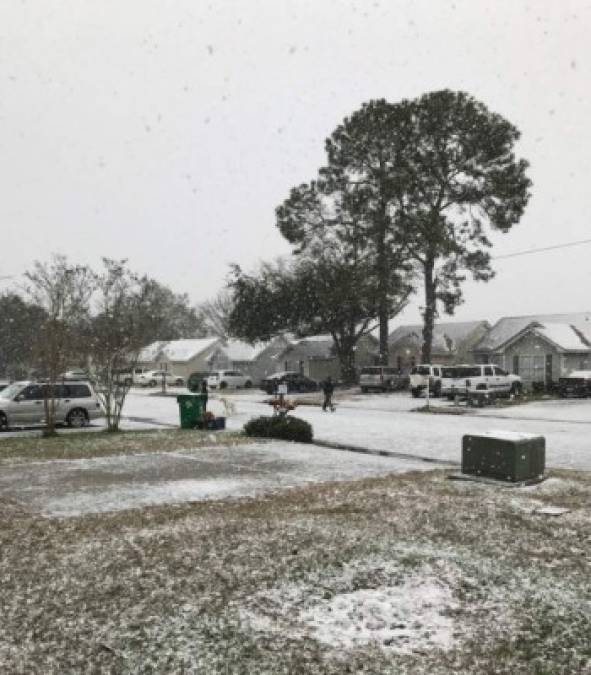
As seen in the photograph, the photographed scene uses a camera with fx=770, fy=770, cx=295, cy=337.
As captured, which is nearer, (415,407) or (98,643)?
(98,643)

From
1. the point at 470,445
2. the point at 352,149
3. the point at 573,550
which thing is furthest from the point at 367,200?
the point at 573,550

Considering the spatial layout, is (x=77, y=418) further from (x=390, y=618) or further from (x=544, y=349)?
(x=544, y=349)

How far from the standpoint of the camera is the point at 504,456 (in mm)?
12359

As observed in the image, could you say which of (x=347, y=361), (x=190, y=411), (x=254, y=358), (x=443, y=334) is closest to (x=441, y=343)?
(x=443, y=334)

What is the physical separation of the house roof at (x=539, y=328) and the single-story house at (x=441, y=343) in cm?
583

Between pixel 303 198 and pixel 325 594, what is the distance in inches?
2022

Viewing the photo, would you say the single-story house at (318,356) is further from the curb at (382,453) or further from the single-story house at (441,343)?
the curb at (382,453)

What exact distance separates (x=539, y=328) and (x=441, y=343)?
596 inches

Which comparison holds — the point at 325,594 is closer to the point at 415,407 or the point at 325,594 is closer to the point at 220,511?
the point at 220,511

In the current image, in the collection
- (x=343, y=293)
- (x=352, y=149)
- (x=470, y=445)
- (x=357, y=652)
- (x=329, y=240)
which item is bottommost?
(x=357, y=652)

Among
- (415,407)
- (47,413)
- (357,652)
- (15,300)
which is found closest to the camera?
(357,652)

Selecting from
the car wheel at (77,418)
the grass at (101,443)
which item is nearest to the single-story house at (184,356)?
the car wheel at (77,418)

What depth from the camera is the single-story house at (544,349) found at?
48656 millimetres

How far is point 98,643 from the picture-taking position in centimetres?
586
